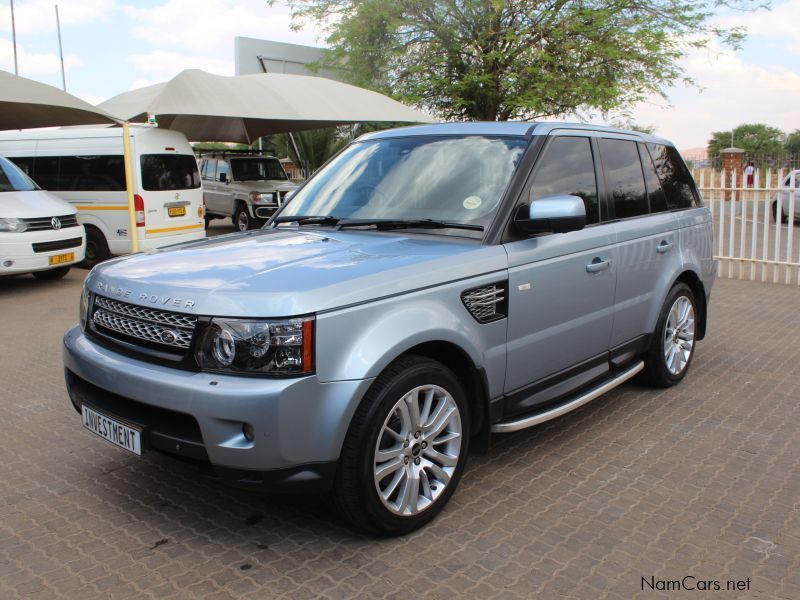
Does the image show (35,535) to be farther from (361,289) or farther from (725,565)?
(725,565)

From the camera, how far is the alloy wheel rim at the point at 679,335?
5.25 meters

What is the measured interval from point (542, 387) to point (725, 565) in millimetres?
1281

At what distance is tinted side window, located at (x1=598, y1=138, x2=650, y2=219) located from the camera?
15.1 feet

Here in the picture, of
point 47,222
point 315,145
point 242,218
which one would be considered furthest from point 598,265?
point 315,145

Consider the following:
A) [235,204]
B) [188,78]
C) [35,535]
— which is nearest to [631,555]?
[35,535]

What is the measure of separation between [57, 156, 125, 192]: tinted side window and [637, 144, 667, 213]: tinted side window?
933cm

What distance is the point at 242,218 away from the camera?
17703mm

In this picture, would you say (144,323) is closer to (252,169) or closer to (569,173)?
(569,173)

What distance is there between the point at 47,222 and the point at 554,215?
338 inches

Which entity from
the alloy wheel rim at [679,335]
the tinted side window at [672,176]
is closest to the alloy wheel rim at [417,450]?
the alloy wheel rim at [679,335]

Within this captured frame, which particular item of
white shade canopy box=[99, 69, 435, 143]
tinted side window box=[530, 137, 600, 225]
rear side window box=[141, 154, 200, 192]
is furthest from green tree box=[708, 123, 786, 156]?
tinted side window box=[530, 137, 600, 225]

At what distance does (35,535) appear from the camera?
3.24 meters

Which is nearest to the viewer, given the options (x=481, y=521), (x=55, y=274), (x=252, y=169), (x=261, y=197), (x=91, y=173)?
(x=481, y=521)

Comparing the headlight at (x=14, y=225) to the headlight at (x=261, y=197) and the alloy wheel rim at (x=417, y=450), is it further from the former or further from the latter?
the alloy wheel rim at (x=417, y=450)
